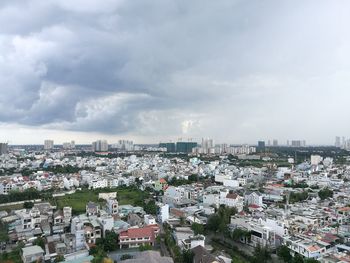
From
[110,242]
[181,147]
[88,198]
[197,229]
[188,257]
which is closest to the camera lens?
[188,257]

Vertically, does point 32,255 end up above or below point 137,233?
below

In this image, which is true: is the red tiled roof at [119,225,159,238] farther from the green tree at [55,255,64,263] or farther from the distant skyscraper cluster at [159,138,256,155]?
the distant skyscraper cluster at [159,138,256,155]

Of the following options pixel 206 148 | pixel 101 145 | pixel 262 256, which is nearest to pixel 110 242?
pixel 262 256

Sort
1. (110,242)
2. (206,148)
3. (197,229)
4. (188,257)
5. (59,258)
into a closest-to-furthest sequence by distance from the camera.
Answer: (188,257), (59,258), (110,242), (197,229), (206,148)

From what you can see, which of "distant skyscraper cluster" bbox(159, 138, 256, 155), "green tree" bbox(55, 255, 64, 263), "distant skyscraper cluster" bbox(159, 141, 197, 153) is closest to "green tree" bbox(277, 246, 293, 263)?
"green tree" bbox(55, 255, 64, 263)

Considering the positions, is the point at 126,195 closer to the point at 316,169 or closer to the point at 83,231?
the point at 83,231

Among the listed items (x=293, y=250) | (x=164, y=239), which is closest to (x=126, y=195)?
(x=164, y=239)

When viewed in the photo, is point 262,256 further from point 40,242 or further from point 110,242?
point 40,242

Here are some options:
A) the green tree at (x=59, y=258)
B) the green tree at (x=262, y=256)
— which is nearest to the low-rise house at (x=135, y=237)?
the green tree at (x=59, y=258)

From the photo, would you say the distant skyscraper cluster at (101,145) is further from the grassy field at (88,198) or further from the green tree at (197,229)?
the green tree at (197,229)
